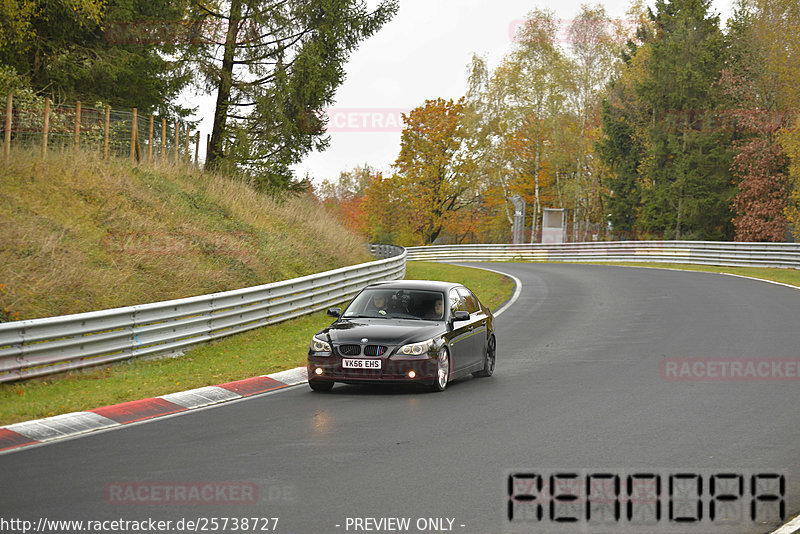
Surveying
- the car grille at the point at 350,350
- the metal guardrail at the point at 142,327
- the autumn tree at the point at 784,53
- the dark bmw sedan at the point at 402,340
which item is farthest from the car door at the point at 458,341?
the autumn tree at the point at 784,53

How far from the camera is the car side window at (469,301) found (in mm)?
14102

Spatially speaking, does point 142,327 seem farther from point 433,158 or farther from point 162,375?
point 433,158

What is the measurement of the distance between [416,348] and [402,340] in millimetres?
213

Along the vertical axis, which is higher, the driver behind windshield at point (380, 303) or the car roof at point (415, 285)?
the car roof at point (415, 285)

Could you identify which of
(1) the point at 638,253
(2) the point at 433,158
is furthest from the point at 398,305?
(2) the point at 433,158

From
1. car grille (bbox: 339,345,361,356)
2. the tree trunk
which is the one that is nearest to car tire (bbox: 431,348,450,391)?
car grille (bbox: 339,345,361,356)

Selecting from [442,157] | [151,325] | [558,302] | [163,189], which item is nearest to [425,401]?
→ [151,325]

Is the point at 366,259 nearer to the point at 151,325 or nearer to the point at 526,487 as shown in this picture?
the point at 151,325

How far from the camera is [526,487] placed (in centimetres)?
709

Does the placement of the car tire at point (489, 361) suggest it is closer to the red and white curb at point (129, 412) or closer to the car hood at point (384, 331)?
the car hood at point (384, 331)

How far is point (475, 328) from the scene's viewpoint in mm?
13594

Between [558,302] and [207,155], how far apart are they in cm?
1549

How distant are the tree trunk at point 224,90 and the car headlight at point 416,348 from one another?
22351mm

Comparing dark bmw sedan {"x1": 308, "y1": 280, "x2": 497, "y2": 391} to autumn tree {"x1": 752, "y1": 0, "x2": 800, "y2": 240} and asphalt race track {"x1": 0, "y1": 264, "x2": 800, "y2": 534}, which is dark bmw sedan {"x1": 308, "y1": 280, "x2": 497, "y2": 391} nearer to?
asphalt race track {"x1": 0, "y1": 264, "x2": 800, "y2": 534}
